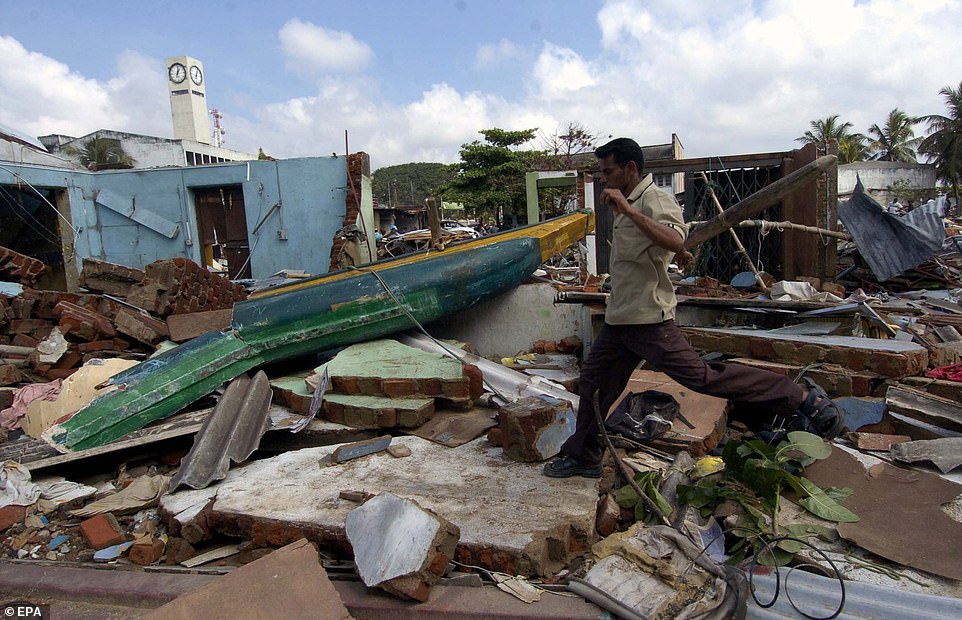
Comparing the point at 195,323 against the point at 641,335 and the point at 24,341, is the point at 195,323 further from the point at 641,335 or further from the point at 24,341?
the point at 641,335

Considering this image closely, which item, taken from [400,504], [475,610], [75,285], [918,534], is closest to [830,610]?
[918,534]

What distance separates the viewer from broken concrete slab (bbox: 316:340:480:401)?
152 inches

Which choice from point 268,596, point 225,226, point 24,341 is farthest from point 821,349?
point 225,226

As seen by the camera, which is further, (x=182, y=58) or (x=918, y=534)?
(x=182, y=58)

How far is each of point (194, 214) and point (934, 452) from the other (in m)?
11.7

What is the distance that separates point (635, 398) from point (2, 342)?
571cm

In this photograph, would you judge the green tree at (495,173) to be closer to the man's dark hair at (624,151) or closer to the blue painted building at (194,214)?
the blue painted building at (194,214)

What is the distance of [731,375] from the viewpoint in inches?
106

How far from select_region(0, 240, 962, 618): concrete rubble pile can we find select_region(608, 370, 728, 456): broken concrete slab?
14 millimetres

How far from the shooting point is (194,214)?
11.3m

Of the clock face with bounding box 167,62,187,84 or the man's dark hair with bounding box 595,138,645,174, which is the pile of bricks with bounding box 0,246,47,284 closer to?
the man's dark hair with bounding box 595,138,645,174

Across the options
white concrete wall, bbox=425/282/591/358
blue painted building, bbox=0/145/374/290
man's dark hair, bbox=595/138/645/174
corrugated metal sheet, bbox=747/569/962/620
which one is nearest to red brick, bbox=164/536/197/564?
corrugated metal sheet, bbox=747/569/962/620

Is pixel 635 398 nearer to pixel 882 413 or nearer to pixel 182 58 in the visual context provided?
pixel 882 413

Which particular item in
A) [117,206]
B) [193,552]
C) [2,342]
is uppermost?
→ [117,206]
